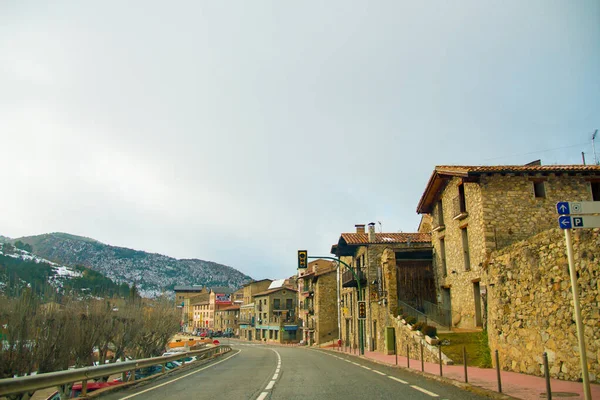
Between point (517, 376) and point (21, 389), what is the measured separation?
11759mm

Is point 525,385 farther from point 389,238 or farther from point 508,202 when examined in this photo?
point 389,238

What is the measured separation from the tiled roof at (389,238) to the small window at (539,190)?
13465 millimetres

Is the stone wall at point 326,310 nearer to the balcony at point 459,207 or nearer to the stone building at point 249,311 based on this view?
the balcony at point 459,207

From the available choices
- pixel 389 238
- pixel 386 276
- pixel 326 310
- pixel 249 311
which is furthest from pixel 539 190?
pixel 249 311

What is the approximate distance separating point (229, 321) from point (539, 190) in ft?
328

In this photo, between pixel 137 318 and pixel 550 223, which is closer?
pixel 550 223

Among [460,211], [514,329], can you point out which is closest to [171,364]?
[460,211]

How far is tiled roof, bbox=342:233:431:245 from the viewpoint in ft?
115

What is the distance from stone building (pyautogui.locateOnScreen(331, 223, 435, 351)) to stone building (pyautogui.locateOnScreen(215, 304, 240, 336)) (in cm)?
7350

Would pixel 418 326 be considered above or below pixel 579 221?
below

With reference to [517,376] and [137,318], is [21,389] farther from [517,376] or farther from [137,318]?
[137,318]

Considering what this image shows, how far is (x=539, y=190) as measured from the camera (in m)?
21.2

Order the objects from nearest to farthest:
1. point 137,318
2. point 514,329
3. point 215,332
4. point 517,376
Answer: point 517,376, point 514,329, point 137,318, point 215,332

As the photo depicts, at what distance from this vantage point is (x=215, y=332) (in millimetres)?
110875
